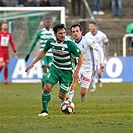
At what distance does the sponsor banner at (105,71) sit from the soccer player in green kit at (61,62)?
1428 cm

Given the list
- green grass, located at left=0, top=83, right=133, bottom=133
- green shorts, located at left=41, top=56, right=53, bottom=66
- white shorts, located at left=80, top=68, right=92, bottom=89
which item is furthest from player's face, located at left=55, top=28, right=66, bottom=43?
green shorts, located at left=41, top=56, right=53, bottom=66

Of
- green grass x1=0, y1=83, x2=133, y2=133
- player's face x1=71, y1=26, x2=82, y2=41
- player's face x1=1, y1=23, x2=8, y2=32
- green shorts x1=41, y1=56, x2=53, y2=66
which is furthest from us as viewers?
player's face x1=1, y1=23, x2=8, y2=32

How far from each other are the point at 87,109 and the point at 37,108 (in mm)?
1284

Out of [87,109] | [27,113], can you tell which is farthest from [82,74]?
[27,113]

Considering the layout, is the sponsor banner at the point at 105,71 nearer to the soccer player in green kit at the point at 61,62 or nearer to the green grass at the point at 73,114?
the green grass at the point at 73,114

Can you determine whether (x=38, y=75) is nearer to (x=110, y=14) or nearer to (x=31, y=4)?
(x=31, y=4)

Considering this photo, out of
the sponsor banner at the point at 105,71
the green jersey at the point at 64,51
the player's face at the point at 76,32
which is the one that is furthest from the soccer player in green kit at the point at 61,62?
the sponsor banner at the point at 105,71

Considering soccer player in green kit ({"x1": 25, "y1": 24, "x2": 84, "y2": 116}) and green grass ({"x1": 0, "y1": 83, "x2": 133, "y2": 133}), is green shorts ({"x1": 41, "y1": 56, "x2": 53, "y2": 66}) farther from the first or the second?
soccer player in green kit ({"x1": 25, "y1": 24, "x2": 84, "y2": 116})

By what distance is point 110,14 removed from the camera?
3769 centimetres

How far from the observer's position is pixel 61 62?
49.5 ft

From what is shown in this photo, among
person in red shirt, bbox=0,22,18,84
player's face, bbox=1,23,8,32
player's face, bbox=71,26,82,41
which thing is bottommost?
person in red shirt, bbox=0,22,18,84

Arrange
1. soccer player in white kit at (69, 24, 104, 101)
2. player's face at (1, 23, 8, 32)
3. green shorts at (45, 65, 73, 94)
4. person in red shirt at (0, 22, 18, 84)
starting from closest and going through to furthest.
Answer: green shorts at (45, 65, 73, 94) → soccer player in white kit at (69, 24, 104, 101) → player's face at (1, 23, 8, 32) → person in red shirt at (0, 22, 18, 84)

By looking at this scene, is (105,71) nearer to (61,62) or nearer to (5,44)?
(5,44)

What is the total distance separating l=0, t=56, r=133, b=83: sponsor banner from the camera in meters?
29.7
